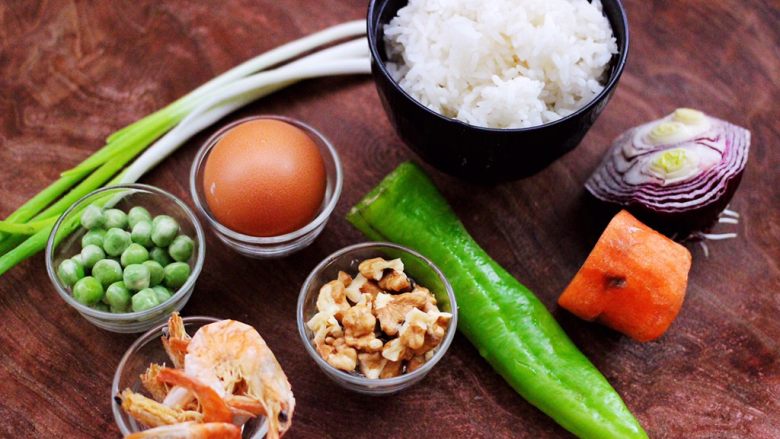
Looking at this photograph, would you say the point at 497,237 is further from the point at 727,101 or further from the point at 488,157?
the point at 727,101

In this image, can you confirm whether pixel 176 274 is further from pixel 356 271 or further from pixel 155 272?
pixel 356 271

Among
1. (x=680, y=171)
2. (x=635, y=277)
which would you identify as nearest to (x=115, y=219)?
(x=635, y=277)

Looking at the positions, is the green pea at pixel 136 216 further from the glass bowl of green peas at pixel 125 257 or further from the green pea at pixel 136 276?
the green pea at pixel 136 276

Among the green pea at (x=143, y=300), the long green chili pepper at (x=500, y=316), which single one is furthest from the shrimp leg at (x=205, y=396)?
the long green chili pepper at (x=500, y=316)

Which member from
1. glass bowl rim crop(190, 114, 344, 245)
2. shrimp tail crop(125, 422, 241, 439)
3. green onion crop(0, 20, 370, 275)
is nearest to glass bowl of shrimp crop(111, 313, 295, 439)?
shrimp tail crop(125, 422, 241, 439)

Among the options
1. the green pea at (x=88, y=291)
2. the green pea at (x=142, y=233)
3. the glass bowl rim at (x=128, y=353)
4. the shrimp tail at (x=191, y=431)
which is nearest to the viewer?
the shrimp tail at (x=191, y=431)

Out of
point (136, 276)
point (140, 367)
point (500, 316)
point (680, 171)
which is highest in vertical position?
point (680, 171)
